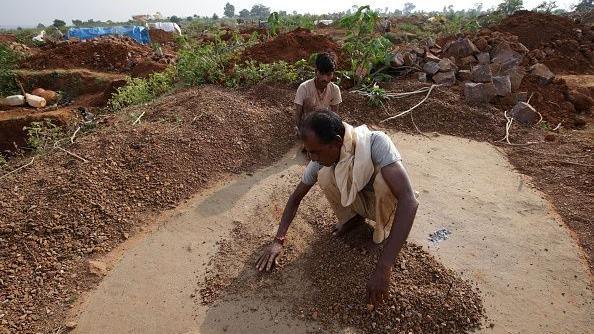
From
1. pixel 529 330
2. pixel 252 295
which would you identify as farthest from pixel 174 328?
pixel 529 330

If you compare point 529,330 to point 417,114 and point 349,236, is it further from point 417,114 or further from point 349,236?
point 417,114

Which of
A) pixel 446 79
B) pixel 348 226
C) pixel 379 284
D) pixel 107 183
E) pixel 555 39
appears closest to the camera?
pixel 379 284

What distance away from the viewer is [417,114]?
4.71 meters

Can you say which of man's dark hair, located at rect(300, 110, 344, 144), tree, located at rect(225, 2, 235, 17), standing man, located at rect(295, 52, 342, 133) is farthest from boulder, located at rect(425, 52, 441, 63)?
tree, located at rect(225, 2, 235, 17)

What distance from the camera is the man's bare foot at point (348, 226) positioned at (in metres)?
2.53

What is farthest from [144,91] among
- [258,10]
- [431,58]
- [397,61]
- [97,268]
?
[258,10]

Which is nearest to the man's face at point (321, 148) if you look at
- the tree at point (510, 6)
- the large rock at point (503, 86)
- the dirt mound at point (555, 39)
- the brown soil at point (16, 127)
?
the large rock at point (503, 86)

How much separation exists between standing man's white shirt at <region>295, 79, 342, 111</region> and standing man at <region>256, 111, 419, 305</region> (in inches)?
63.4

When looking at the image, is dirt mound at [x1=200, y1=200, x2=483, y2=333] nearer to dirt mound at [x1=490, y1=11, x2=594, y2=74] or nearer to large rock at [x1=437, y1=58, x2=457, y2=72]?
large rock at [x1=437, y1=58, x2=457, y2=72]

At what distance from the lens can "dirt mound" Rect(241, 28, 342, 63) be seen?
18.7 feet

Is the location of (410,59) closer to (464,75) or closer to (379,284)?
(464,75)

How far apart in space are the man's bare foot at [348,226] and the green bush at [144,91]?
3.79m

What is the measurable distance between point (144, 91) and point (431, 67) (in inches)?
162

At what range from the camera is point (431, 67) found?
5.39 m
